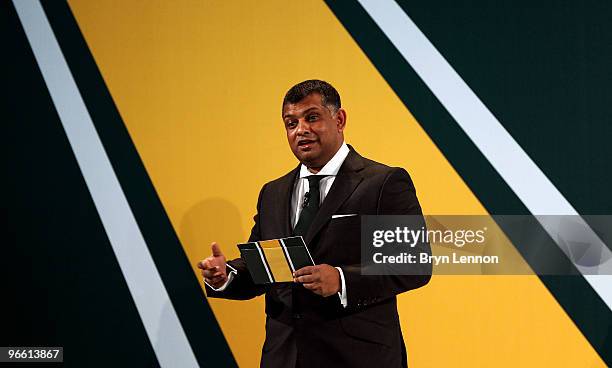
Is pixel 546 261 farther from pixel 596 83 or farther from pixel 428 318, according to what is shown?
pixel 596 83

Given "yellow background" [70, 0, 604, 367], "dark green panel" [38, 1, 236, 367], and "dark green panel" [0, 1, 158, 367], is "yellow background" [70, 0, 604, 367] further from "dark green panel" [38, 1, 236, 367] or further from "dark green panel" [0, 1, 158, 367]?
"dark green panel" [0, 1, 158, 367]

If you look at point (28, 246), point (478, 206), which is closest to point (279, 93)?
point (478, 206)

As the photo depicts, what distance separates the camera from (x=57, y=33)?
3.91 m

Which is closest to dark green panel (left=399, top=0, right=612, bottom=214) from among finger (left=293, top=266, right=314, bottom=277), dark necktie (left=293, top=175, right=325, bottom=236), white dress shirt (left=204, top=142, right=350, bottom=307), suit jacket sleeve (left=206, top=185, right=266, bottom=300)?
white dress shirt (left=204, top=142, right=350, bottom=307)

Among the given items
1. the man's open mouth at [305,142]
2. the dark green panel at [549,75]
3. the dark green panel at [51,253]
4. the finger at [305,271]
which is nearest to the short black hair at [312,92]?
the man's open mouth at [305,142]

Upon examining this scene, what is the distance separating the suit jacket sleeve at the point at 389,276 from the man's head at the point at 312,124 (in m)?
0.28

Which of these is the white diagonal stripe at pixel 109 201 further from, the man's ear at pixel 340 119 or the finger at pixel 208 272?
the man's ear at pixel 340 119

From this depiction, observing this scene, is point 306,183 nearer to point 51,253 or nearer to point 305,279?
point 305,279

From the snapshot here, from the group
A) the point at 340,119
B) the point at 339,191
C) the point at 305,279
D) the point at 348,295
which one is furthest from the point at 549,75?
the point at 305,279

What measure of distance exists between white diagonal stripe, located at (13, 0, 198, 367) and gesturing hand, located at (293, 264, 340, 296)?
5.08ft

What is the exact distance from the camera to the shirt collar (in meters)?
2.74

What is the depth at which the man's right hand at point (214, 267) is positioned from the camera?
8.45 feet

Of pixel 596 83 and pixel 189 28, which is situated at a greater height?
pixel 189 28

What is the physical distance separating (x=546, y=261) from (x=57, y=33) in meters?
2.62
